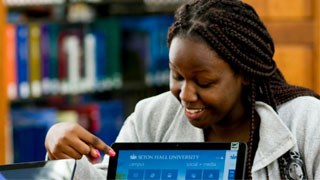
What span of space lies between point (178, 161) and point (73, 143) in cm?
24

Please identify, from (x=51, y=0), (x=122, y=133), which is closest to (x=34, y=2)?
(x=51, y=0)

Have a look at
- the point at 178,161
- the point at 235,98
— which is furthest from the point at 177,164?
the point at 235,98

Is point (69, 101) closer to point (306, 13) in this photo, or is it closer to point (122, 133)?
point (306, 13)

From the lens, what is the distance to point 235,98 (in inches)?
57.5

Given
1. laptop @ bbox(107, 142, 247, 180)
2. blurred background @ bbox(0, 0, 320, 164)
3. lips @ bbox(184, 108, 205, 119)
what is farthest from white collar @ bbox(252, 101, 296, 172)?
blurred background @ bbox(0, 0, 320, 164)

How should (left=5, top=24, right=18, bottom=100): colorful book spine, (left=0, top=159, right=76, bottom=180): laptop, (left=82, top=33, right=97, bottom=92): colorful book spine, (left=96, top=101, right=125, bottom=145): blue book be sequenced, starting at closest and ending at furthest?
(left=0, top=159, right=76, bottom=180): laptop < (left=5, top=24, right=18, bottom=100): colorful book spine < (left=82, top=33, right=97, bottom=92): colorful book spine < (left=96, top=101, right=125, bottom=145): blue book

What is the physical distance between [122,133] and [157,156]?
1.49 ft

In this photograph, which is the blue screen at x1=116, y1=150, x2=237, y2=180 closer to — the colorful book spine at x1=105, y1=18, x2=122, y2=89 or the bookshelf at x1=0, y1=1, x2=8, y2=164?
the bookshelf at x1=0, y1=1, x2=8, y2=164

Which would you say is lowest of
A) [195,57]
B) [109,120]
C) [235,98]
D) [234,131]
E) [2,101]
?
[109,120]

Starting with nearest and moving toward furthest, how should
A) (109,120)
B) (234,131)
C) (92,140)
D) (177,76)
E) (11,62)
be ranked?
(92,140) → (177,76) → (234,131) → (11,62) → (109,120)

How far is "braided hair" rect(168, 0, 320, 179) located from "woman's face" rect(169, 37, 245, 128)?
0.9 inches

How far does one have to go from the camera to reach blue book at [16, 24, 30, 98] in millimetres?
3572

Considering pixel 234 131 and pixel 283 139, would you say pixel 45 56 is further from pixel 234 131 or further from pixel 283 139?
pixel 283 139

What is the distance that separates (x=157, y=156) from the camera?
3.99ft
